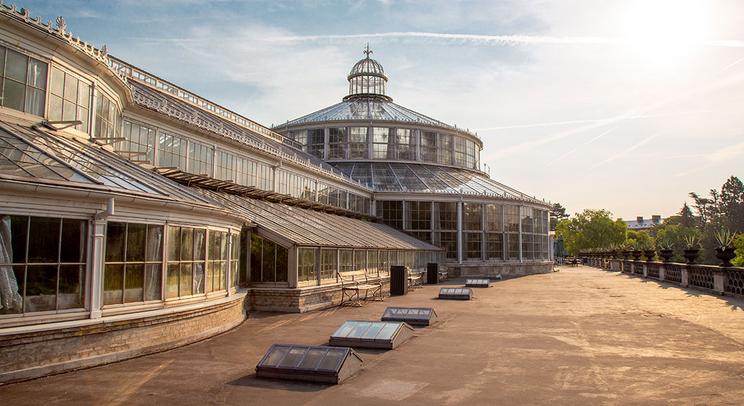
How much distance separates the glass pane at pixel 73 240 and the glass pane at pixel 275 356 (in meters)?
4.53

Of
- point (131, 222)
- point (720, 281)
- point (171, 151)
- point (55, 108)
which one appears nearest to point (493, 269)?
point (720, 281)

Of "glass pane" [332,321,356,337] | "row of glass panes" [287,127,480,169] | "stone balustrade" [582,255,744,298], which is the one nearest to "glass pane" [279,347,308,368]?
"glass pane" [332,321,356,337]

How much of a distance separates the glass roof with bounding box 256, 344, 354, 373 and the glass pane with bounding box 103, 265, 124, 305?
13.3 ft

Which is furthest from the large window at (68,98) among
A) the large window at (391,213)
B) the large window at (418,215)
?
the large window at (418,215)

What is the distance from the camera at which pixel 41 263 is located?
10883mm

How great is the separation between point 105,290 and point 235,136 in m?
19.1

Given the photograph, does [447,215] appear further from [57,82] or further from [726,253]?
[57,82]

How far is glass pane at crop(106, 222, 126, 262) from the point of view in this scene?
12336mm

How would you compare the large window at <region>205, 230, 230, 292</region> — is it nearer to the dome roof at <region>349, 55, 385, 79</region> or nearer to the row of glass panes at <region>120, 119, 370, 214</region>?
the row of glass panes at <region>120, 119, 370, 214</region>

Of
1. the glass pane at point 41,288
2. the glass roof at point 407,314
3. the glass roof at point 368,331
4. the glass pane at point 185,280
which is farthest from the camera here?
the glass roof at point 407,314

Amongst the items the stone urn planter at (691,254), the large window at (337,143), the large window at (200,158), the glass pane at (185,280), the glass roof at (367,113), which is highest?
the glass roof at (367,113)

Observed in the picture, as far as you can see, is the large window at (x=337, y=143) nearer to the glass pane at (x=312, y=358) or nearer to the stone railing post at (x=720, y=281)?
the stone railing post at (x=720, y=281)

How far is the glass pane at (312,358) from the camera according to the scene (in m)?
10.3

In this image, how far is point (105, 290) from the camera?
12.2m
